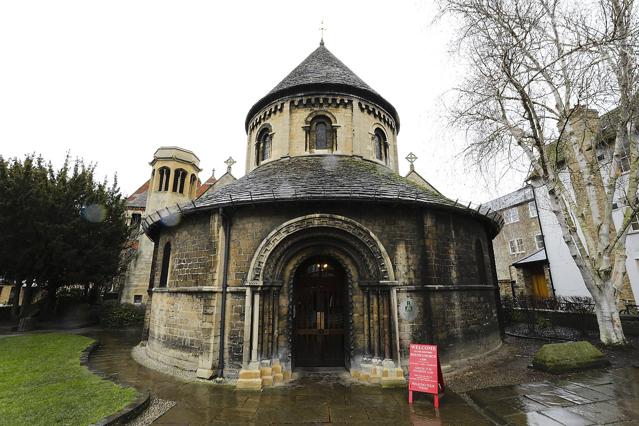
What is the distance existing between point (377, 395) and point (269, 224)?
15.9 ft

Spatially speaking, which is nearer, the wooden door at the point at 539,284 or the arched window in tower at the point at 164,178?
the wooden door at the point at 539,284

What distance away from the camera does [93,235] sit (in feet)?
62.5

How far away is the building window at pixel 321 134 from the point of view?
12383mm

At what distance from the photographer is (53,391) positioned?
627cm

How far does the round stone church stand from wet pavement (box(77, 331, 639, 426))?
70 centimetres

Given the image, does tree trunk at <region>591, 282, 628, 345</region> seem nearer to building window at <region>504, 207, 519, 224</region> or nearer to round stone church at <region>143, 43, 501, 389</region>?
round stone church at <region>143, 43, 501, 389</region>

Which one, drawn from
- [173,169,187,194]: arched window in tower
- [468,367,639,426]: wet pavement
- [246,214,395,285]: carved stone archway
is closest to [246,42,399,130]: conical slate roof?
[246,214,395,285]: carved stone archway

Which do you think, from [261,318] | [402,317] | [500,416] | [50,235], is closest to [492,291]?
[402,317]

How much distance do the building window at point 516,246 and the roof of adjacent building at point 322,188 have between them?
2019 cm

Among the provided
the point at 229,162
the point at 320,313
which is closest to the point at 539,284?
the point at 320,313

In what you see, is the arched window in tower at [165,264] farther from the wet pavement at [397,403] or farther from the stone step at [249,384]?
the stone step at [249,384]

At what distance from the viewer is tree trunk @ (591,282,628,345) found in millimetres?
9883

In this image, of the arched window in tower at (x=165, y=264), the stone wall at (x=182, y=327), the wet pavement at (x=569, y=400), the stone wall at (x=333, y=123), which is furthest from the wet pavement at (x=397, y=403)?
the stone wall at (x=333, y=123)

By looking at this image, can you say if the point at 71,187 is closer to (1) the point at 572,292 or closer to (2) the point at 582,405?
(2) the point at 582,405
